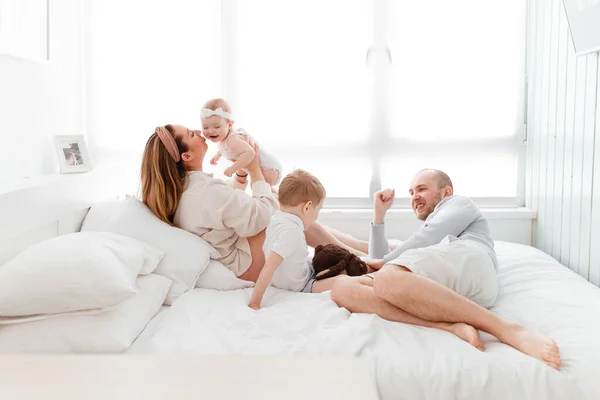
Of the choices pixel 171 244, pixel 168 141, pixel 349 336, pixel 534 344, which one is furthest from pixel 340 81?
pixel 534 344

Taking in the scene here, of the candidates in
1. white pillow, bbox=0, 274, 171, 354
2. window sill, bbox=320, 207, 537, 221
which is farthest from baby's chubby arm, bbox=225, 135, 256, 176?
white pillow, bbox=0, 274, 171, 354

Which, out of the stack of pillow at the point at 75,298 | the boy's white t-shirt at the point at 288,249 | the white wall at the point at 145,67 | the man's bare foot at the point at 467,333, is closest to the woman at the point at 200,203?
the boy's white t-shirt at the point at 288,249

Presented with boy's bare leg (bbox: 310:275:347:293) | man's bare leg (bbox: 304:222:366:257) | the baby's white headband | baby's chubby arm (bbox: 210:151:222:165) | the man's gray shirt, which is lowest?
boy's bare leg (bbox: 310:275:347:293)

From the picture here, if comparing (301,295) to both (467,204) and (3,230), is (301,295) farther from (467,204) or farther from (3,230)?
(3,230)

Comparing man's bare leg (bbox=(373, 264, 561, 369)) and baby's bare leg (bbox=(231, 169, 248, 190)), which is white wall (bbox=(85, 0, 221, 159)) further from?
man's bare leg (bbox=(373, 264, 561, 369))

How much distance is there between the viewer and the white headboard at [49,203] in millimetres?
2107

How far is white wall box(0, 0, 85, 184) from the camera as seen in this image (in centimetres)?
250

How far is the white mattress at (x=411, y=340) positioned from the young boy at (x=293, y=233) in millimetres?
74

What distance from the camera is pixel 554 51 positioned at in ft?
10.3

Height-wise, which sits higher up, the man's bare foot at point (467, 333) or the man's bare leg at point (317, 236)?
the man's bare leg at point (317, 236)

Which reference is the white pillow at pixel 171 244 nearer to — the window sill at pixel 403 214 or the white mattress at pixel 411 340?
the white mattress at pixel 411 340

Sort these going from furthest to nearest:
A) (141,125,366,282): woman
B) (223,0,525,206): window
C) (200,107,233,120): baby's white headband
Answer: (223,0,525,206): window → (200,107,233,120): baby's white headband → (141,125,366,282): woman

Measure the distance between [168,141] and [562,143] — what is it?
1.72 metres

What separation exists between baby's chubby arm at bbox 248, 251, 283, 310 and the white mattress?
0.12 ft
